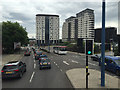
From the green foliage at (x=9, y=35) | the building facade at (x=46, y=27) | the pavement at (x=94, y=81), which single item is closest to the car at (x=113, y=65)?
the pavement at (x=94, y=81)

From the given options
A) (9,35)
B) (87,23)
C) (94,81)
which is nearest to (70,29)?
(87,23)

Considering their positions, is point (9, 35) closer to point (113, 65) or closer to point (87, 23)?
point (113, 65)

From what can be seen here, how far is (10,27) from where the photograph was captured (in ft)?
126

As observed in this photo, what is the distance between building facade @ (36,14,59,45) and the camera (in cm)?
9931

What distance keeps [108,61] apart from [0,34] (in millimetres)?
32718

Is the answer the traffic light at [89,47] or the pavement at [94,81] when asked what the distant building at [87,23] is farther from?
the traffic light at [89,47]

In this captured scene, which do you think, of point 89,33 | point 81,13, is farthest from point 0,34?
point 81,13

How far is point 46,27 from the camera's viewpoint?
341 feet

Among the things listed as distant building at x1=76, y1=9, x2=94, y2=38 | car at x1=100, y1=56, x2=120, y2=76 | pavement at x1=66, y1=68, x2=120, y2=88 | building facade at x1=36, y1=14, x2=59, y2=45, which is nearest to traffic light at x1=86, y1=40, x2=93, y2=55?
pavement at x1=66, y1=68, x2=120, y2=88

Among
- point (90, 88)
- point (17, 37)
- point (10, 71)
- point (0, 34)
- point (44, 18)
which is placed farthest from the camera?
point (44, 18)

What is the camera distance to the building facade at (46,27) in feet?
326

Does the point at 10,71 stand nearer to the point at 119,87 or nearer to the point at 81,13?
the point at 119,87

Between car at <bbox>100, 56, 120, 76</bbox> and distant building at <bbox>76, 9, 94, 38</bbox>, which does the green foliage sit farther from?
distant building at <bbox>76, 9, 94, 38</bbox>

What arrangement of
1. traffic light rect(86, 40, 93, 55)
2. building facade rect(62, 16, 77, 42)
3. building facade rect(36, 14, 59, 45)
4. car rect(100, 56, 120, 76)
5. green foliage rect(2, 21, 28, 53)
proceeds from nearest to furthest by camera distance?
traffic light rect(86, 40, 93, 55) → car rect(100, 56, 120, 76) → green foliage rect(2, 21, 28, 53) → building facade rect(36, 14, 59, 45) → building facade rect(62, 16, 77, 42)
